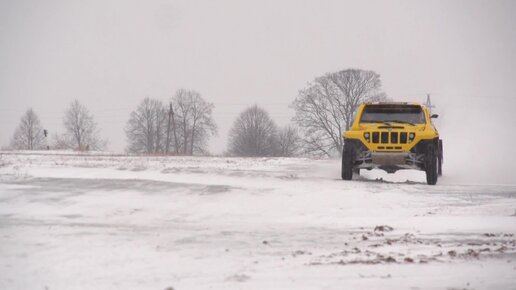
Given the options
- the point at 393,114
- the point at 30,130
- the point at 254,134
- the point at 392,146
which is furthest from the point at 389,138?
the point at 30,130

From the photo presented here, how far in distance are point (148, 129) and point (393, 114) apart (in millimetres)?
68674

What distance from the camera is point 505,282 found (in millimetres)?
3016

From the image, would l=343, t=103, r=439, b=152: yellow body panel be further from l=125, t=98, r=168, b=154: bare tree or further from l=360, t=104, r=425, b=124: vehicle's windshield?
l=125, t=98, r=168, b=154: bare tree

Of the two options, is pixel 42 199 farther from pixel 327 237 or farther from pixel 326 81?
pixel 326 81

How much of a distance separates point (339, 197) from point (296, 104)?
128ft

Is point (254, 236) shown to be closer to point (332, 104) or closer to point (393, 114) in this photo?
point (393, 114)

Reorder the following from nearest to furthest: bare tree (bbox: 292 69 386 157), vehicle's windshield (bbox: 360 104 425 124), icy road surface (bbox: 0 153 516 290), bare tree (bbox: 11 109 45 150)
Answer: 1. icy road surface (bbox: 0 153 516 290)
2. vehicle's windshield (bbox: 360 104 425 124)
3. bare tree (bbox: 292 69 386 157)
4. bare tree (bbox: 11 109 45 150)

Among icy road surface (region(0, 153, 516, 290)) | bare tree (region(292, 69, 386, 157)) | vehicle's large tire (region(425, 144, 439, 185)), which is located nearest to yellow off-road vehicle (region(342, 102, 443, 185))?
vehicle's large tire (region(425, 144, 439, 185))

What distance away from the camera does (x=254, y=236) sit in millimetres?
4547

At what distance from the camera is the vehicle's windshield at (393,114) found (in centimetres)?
1066

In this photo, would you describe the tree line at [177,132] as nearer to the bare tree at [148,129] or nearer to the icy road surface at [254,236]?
the bare tree at [148,129]

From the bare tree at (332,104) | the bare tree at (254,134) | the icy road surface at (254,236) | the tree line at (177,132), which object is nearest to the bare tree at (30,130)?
the tree line at (177,132)

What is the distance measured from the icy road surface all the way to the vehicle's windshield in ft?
9.26

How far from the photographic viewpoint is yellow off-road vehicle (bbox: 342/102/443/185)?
376 inches
